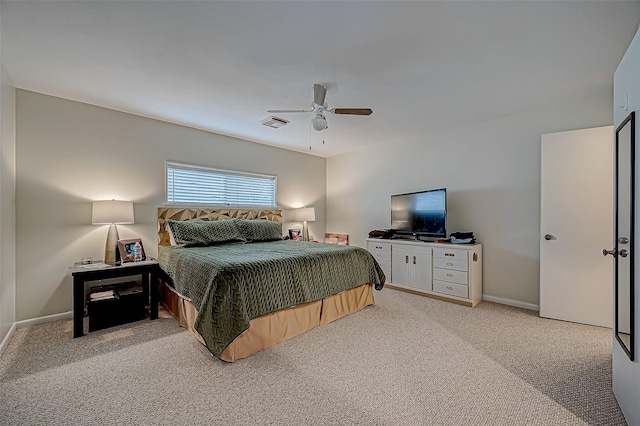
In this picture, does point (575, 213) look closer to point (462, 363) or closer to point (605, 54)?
point (605, 54)

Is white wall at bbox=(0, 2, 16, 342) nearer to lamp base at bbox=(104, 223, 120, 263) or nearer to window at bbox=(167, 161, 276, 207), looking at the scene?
lamp base at bbox=(104, 223, 120, 263)

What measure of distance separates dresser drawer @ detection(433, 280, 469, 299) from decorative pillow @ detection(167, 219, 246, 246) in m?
2.82

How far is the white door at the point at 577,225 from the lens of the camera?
9.41 feet

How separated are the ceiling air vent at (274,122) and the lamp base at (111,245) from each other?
88.2 inches

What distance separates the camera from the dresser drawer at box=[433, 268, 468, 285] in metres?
3.67

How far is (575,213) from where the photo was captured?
3.00 m

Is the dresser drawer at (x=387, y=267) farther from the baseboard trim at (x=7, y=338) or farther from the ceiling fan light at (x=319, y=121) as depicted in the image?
the baseboard trim at (x=7, y=338)

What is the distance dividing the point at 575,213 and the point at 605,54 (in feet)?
4.98

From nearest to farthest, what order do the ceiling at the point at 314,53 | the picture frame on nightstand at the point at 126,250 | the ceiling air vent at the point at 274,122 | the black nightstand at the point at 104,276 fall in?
the ceiling at the point at 314,53 → the black nightstand at the point at 104,276 → the picture frame on nightstand at the point at 126,250 → the ceiling air vent at the point at 274,122

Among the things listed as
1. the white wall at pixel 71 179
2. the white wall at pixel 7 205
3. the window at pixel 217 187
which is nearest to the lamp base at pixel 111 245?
the white wall at pixel 71 179

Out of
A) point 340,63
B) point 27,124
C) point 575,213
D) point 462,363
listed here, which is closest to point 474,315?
point 462,363

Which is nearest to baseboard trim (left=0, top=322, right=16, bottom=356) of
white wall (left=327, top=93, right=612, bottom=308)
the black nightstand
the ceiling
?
the black nightstand

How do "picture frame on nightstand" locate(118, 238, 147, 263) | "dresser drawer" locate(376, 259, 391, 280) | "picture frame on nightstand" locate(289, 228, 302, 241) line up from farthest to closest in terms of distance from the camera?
"picture frame on nightstand" locate(289, 228, 302, 241) < "dresser drawer" locate(376, 259, 391, 280) < "picture frame on nightstand" locate(118, 238, 147, 263)

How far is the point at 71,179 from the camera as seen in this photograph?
3.25 meters
